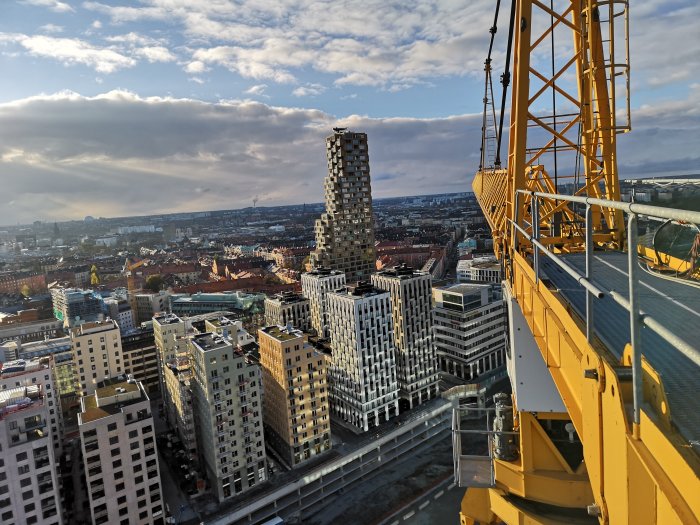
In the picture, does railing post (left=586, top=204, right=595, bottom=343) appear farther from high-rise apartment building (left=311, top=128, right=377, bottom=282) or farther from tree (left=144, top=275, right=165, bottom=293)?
tree (left=144, top=275, right=165, bottom=293)

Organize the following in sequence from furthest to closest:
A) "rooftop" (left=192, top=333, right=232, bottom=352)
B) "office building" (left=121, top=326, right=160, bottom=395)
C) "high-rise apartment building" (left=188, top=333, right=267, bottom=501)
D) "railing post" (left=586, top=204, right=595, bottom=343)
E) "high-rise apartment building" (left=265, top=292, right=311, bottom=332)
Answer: "office building" (left=121, top=326, right=160, bottom=395)
"high-rise apartment building" (left=265, top=292, right=311, bottom=332)
"rooftop" (left=192, top=333, right=232, bottom=352)
"high-rise apartment building" (left=188, top=333, right=267, bottom=501)
"railing post" (left=586, top=204, right=595, bottom=343)

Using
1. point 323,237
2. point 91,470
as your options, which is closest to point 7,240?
point 323,237

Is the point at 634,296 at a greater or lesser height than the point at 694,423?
greater

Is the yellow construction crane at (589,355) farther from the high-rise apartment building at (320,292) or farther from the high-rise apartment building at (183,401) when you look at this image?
the high-rise apartment building at (320,292)

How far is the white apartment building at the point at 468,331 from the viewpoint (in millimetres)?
26047

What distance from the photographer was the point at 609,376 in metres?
1.88

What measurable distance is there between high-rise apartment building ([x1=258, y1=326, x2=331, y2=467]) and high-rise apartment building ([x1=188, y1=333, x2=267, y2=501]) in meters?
1.28

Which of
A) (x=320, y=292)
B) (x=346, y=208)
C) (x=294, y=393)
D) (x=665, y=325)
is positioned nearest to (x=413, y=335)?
(x=320, y=292)

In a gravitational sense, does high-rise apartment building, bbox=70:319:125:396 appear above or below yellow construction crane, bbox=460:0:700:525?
below

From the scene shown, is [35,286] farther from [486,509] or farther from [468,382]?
[486,509]

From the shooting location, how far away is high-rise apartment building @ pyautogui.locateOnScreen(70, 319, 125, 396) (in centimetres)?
2219

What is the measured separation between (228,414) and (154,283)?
38320 mm

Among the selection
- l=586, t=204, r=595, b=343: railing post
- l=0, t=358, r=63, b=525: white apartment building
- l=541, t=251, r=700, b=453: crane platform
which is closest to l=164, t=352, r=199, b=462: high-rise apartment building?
l=0, t=358, r=63, b=525: white apartment building

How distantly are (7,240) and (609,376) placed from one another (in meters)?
101
